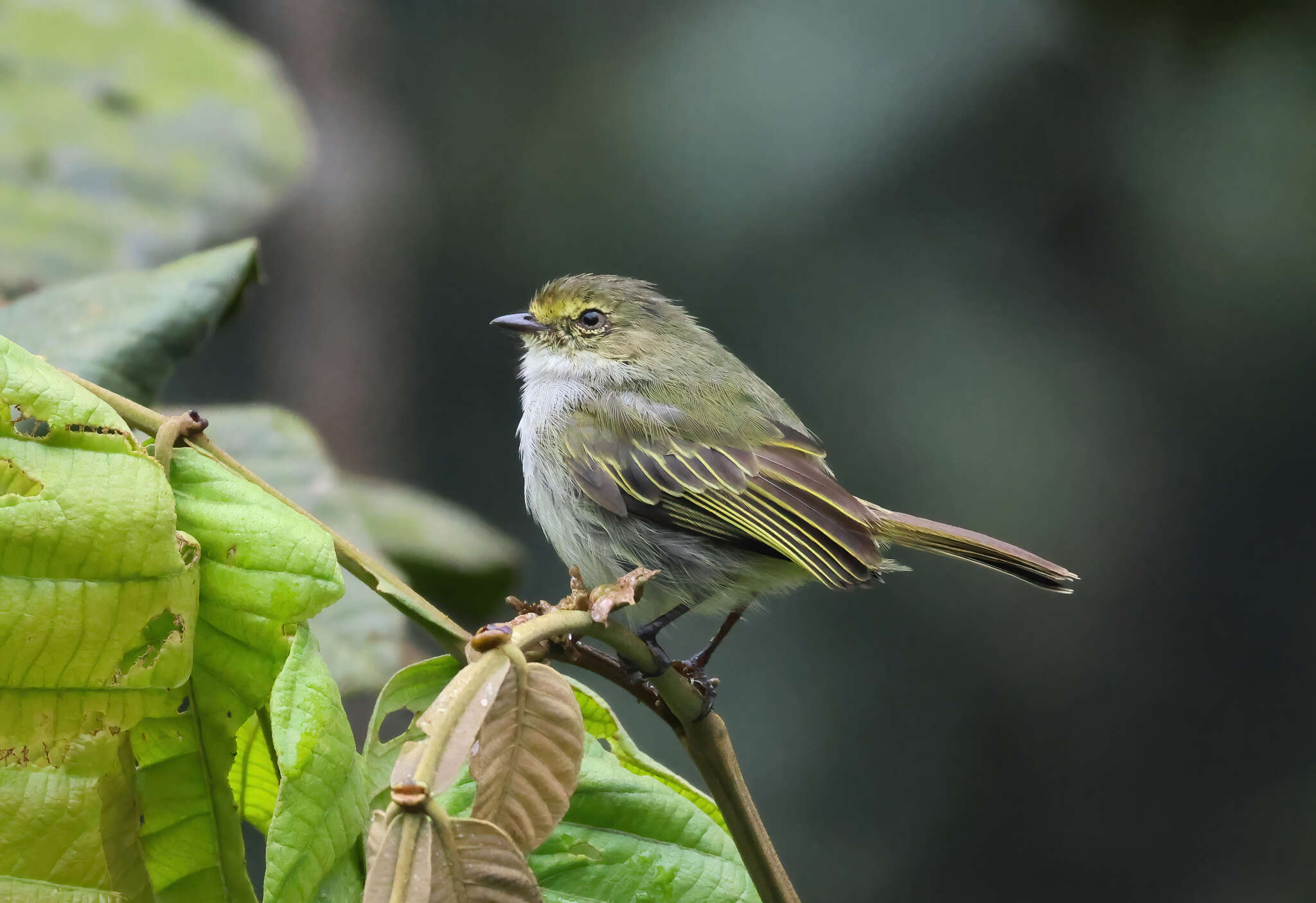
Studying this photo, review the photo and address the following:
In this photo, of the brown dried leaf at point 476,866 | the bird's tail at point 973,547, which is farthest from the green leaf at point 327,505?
the brown dried leaf at point 476,866

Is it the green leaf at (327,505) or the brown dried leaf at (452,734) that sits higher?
the brown dried leaf at (452,734)

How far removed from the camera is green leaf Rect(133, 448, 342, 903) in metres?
1.30

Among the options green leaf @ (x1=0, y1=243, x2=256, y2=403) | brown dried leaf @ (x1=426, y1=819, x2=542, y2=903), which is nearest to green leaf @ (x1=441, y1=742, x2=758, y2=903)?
brown dried leaf @ (x1=426, y1=819, x2=542, y2=903)

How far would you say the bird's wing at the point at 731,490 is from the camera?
8.29 ft

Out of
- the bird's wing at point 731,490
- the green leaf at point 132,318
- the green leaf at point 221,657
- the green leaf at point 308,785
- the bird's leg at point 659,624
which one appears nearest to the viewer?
the green leaf at point 308,785

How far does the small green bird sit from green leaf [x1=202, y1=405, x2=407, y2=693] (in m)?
0.53

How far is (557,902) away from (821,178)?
4283 millimetres

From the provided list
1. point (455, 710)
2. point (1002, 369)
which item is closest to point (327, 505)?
point (455, 710)

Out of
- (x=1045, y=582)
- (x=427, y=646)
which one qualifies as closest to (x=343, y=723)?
(x=1045, y=582)

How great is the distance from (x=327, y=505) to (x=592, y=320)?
117 cm

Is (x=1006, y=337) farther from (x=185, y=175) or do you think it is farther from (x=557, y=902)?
(x=557, y=902)

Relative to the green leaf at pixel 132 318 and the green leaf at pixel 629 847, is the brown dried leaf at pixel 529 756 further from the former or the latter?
the green leaf at pixel 132 318

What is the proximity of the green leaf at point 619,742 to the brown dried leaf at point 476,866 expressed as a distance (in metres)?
0.77

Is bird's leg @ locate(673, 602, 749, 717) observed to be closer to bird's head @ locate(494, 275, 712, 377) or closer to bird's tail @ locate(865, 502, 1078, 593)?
bird's tail @ locate(865, 502, 1078, 593)
